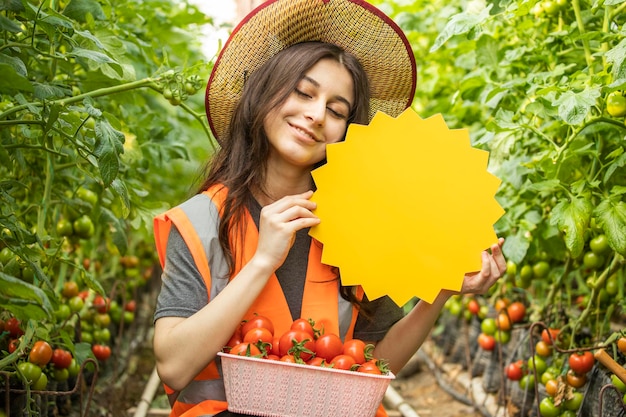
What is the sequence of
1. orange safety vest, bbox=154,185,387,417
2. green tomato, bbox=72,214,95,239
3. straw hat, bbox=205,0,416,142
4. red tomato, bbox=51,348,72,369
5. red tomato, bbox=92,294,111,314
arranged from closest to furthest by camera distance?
orange safety vest, bbox=154,185,387,417
straw hat, bbox=205,0,416,142
red tomato, bbox=51,348,72,369
green tomato, bbox=72,214,95,239
red tomato, bbox=92,294,111,314

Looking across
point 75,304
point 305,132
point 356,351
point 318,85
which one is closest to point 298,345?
point 356,351

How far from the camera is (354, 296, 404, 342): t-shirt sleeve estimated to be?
171 centimetres

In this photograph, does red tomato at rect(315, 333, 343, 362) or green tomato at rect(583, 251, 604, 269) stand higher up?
green tomato at rect(583, 251, 604, 269)

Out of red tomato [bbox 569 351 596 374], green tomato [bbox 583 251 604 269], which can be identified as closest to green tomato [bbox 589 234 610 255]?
green tomato [bbox 583 251 604 269]

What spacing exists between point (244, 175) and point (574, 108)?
0.74 metres

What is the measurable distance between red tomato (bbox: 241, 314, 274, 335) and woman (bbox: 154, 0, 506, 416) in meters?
0.03

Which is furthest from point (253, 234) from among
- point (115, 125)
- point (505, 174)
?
point (505, 174)

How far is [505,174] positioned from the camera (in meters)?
2.20

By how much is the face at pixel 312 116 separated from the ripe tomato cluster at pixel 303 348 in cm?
37

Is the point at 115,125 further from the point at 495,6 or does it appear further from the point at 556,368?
the point at 556,368

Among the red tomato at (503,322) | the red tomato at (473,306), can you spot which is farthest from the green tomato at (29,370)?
the red tomato at (473,306)

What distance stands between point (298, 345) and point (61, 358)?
0.91 m

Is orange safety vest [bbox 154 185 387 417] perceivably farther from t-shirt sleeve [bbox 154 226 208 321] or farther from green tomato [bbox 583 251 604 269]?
green tomato [bbox 583 251 604 269]

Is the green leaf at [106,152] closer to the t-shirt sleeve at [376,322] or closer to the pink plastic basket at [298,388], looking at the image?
the pink plastic basket at [298,388]
